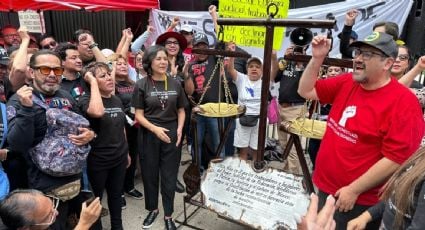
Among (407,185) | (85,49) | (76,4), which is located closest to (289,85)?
(85,49)

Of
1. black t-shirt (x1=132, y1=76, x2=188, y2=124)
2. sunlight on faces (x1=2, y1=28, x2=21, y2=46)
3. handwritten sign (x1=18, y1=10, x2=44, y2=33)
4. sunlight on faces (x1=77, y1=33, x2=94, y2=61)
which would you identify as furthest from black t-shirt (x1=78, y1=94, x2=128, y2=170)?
handwritten sign (x1=18, y1=10, x2=44, y2=33)

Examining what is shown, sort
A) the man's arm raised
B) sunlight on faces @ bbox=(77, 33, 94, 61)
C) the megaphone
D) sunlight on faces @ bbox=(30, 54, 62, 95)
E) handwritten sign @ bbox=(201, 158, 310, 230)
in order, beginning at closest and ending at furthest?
the man's arm raised → sunlight on faces @ bbox=(30, 54, 62, 95) → handwritten sign @ bbox=(201, 158, 310, 230) → the megaphone → sunlight on faces @ bbox=(77, 33, 94, 61)

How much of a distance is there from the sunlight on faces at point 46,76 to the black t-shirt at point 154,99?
Result: 2.74 feet

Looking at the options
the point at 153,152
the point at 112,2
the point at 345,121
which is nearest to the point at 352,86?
the point at 345,121

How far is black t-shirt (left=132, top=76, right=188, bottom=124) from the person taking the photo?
317 cm

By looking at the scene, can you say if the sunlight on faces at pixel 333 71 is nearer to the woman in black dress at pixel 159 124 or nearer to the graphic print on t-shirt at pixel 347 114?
the woman in black dress at pixel 159 124

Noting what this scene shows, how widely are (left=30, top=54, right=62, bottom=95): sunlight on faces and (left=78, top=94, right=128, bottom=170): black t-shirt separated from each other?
0.40 m

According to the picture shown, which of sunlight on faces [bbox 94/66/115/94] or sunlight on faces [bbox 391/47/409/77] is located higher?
sunlight on faces [bbox 391/47/409/77]

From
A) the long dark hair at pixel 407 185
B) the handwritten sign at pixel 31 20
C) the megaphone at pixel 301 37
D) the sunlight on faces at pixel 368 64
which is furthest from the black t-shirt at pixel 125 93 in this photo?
the handwritten sign at pixel 31 20

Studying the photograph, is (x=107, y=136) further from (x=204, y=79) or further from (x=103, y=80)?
(x=204, y=79)

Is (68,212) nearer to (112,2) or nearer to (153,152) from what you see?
(153,152)

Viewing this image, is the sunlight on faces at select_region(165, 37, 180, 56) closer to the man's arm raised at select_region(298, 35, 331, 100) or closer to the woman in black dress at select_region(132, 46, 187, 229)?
the woman in black dress at select_region(132, 46, 187, 229)

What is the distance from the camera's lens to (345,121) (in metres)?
2.08

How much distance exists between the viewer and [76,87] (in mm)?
3062
